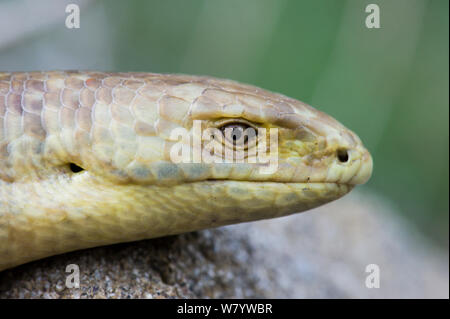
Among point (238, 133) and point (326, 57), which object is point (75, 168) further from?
point (326, 57)

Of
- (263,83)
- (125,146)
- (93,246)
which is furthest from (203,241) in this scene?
(263,83)

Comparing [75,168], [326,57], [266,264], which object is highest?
[326,57]

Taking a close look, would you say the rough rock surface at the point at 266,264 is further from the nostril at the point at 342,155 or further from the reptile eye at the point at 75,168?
the nostril at the point at 342,155

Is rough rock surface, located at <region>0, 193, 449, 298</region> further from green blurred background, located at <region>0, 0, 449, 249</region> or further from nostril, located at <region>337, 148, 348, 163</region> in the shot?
green blurred background, located at <region>0, 0, 449, 249</region>

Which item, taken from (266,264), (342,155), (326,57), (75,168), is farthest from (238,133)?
(326,57)

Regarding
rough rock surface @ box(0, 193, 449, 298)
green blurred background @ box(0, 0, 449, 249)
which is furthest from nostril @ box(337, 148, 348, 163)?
green blurred background @ box(0, 0, 449, 249)
